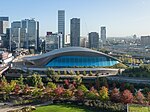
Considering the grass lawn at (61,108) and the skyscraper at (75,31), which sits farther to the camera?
the skyscraper at (75,31)

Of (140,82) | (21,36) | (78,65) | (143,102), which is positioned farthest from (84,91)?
(21,36)

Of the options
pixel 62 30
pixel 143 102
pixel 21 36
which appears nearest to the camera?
pixel 143 102

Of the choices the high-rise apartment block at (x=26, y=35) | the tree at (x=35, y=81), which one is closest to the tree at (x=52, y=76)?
the tree at (x=35, y=81)

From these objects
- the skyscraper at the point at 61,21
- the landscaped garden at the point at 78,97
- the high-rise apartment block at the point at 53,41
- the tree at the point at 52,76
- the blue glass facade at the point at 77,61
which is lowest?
the landscaped garden at the point at 78,97

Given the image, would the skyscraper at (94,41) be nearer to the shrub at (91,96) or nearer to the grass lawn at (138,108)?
the shrub at (91,96)

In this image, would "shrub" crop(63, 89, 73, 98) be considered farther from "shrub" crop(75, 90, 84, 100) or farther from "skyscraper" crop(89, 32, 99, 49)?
"skyscraper" crop(89, 32, 99, 49)

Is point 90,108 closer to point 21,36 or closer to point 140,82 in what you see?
point 140,82
